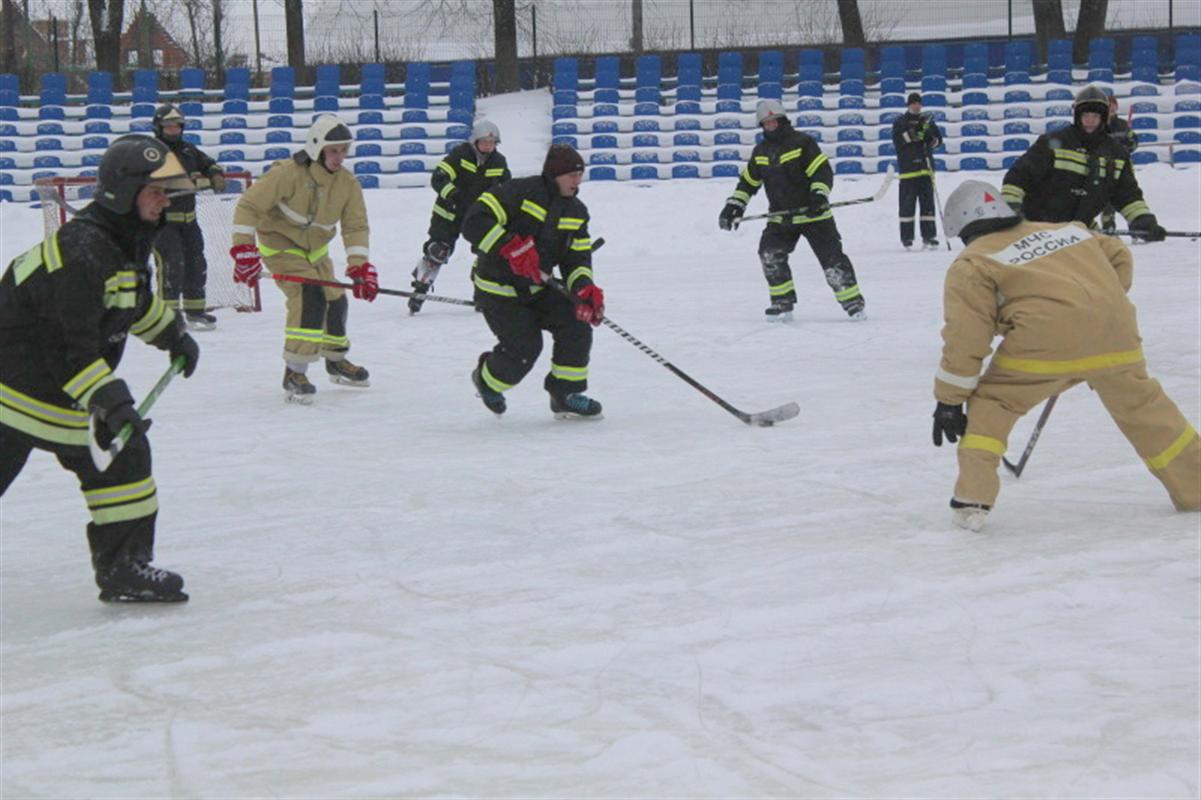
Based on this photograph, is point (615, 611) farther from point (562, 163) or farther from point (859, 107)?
point (859, 107)

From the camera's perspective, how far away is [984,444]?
15.6ft

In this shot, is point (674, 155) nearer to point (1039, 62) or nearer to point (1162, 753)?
point (1039, 62)

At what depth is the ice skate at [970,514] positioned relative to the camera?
484 centimetres

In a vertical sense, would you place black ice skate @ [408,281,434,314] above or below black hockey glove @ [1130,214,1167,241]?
below

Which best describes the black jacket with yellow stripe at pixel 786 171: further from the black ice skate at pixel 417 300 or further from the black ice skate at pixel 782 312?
the black ice skate at pixel 417 300

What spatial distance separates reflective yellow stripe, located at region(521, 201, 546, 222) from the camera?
22.6 feet

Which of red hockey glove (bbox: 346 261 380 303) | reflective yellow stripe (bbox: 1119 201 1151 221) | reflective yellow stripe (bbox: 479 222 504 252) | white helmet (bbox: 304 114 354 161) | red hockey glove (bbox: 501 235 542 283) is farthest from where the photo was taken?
red hockey glove (bbox: 346 261 380 303)

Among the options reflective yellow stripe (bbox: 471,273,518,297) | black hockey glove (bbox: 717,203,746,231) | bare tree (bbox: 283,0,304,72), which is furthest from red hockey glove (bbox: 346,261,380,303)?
bare tree (bbox: 283,0,304,72)

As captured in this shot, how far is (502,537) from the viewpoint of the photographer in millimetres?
5121

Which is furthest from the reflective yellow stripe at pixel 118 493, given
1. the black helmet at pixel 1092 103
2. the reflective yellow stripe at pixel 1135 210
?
the reflective yellow stripe at pixel 1135 210

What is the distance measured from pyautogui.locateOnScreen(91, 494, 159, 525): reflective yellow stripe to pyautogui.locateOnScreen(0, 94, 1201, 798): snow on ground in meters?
0.27

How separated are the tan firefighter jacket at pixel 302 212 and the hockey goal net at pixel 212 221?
4.28 metres

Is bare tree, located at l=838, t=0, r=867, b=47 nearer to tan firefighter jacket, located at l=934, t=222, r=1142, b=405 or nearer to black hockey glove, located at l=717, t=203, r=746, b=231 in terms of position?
black hockey glove, located at l=717, t=203, r=746, b=231

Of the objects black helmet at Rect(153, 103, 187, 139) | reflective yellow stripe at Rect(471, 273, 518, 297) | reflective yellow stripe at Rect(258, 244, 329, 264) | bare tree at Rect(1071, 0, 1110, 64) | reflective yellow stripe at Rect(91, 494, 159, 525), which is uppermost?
bare tree at Rect(1071, 0, 1110, 64)
